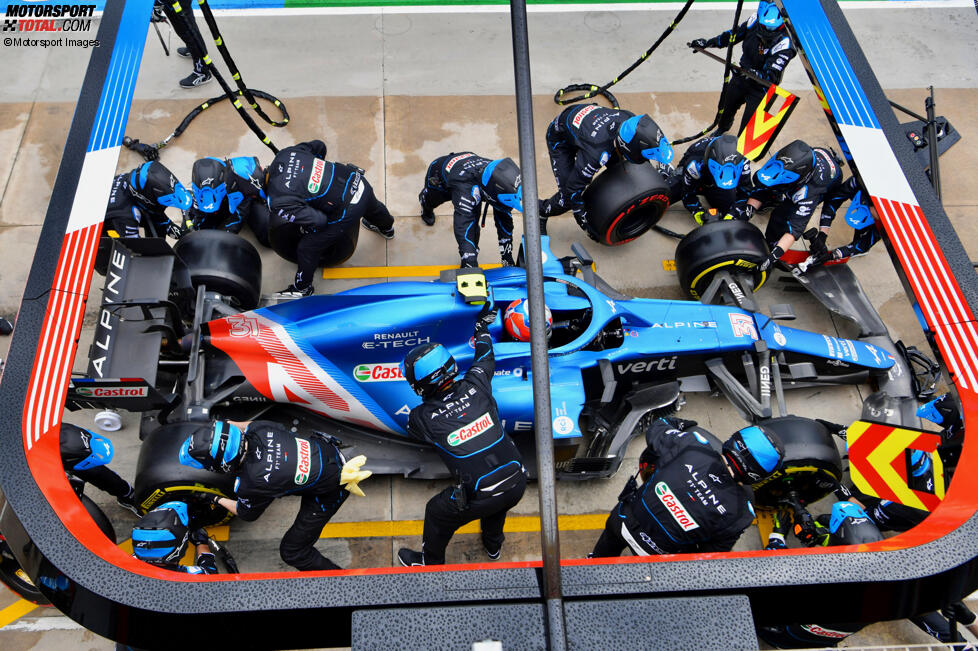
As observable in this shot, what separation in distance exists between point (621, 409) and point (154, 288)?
3.56m

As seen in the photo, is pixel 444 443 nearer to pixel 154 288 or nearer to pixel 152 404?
pixel 152 404

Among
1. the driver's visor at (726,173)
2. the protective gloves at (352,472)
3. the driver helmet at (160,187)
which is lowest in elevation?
the protective gloves at (352,472)

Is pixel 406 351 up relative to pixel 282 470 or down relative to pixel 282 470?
up

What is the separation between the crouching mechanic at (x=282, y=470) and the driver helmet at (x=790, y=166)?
4.28m

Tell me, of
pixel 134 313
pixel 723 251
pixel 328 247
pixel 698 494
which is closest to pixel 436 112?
pixel 328 247

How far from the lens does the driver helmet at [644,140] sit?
6137 millimetres

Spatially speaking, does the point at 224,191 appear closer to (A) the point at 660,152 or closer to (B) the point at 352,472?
(B) the point at 352,472

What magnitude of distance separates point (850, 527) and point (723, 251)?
8.38 feet

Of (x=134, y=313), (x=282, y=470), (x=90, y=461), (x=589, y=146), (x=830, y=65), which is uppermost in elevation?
(x=830, y=65)

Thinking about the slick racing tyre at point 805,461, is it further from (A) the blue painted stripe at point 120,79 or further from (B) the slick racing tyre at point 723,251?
(A) the blue painted stripe at point 120,79

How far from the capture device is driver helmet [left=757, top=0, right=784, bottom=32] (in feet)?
23.0

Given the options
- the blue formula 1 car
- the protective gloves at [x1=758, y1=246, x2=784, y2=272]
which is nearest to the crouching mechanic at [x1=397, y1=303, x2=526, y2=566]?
the blue formula 1 car

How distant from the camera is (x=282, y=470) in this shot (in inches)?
180

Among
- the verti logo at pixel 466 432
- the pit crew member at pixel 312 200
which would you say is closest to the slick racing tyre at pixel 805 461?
the verti logo at pixel 466 432
